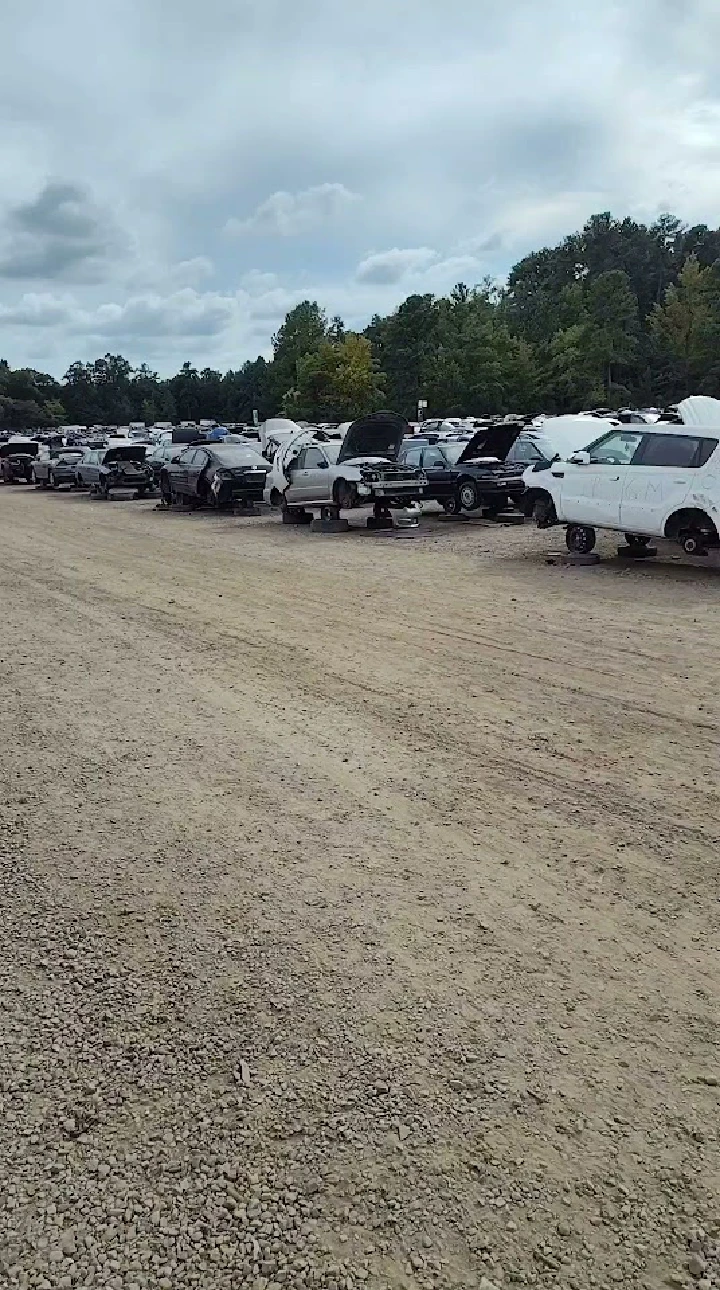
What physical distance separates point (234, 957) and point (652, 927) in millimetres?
1620

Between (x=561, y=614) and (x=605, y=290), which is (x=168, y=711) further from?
(x=605, y=290)

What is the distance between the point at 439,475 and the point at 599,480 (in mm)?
7365

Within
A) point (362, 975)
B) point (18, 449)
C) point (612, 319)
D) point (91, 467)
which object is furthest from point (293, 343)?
point (362, 975)

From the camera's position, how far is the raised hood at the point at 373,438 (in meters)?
20.8

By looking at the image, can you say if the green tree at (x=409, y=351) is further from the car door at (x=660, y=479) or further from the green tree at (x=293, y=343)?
the car door at (x=660, y=479)

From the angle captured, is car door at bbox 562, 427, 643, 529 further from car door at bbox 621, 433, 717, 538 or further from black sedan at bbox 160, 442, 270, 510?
black sedan at bbox 160, 442, 270, 510

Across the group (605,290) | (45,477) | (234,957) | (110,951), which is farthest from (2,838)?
(605,290)

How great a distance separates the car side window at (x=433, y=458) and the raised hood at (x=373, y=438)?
1.14 meters

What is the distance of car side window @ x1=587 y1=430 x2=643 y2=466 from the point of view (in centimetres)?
1375

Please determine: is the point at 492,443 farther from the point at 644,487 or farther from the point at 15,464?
the point at 15,464

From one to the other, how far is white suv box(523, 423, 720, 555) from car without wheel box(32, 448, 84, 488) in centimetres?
2460

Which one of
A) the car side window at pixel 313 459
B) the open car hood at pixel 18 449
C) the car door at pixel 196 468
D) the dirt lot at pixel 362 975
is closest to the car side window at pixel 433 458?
the car side window at pixel 313 459

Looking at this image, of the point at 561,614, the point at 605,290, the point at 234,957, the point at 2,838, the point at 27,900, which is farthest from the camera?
the point at 605,290

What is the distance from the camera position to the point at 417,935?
4.07 meters
